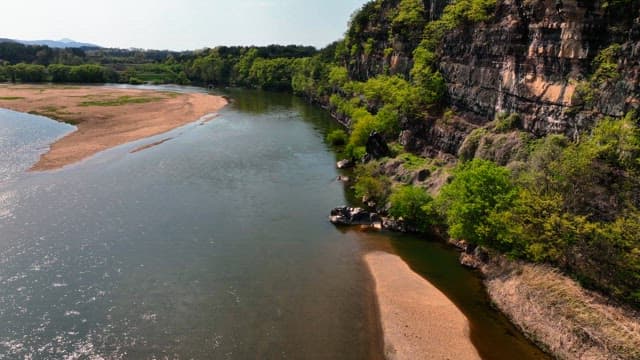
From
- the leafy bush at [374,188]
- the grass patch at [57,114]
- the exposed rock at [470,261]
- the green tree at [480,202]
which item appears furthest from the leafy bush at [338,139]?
the grass patch at [57,114]

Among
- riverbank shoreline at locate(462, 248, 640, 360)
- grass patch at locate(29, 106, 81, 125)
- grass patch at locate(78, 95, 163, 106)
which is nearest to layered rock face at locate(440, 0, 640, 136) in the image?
riverbank shoreline at locate(462, 248, 640, 360)

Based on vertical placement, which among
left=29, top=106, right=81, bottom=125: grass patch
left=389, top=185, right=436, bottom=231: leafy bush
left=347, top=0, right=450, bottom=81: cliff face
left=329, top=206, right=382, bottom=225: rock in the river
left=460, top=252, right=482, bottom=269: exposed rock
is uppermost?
left=347, top=0, right=450, bottom=81: cliff face

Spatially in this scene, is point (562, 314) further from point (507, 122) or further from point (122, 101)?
point (122, 101)

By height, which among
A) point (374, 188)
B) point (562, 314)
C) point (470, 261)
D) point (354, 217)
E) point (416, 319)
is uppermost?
point (374, 188)

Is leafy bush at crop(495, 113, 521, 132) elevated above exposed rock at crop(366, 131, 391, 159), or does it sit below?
above

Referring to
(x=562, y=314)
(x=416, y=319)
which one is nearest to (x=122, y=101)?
(x=416, y=319)

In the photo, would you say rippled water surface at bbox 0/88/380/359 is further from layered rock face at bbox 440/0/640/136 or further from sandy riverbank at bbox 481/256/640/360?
layered rock face at bbox 440/0/640/136

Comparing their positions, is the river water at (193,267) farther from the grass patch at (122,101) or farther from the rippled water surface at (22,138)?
the grass patch at (122,101)
